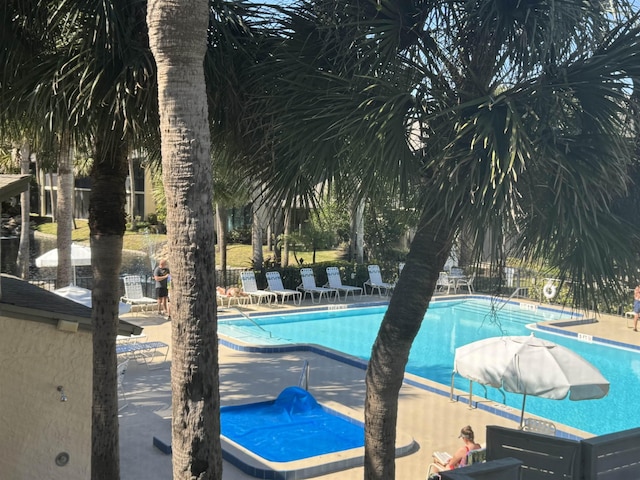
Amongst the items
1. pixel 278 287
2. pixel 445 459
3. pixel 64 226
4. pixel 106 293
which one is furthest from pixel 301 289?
pixel 106 293

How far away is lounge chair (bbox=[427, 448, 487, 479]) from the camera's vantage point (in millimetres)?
7992

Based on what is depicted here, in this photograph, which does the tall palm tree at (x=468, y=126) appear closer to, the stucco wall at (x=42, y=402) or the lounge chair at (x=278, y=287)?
the stucco wall at (x=42, y=402)

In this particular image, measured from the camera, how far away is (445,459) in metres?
8.40

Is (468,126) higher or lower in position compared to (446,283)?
higher

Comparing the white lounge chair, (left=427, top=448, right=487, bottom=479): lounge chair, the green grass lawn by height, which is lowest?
(left=427, top=448, right=487, bottom=479): lounge chair

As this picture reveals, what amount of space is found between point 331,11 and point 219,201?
677 inches

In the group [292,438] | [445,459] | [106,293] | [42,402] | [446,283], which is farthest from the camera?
[446,283]

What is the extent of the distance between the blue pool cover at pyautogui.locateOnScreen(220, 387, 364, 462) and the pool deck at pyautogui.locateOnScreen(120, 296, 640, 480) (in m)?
0.34

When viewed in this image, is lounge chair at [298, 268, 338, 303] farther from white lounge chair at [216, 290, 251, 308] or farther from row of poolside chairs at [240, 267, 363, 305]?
white lounge chair at [216, 290, 251, 308]

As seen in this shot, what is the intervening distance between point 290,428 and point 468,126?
7.46m

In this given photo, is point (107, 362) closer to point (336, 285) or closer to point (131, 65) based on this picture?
point (131, 65)

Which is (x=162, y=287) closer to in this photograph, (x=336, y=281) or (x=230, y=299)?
(x=230, y=299)

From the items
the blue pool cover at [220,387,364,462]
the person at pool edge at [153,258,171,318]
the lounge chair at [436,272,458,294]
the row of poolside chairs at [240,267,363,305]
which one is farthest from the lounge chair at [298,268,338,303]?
the blue pool cover at [220,387,364,462]

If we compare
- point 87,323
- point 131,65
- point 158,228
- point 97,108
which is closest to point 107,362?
point 87,323
